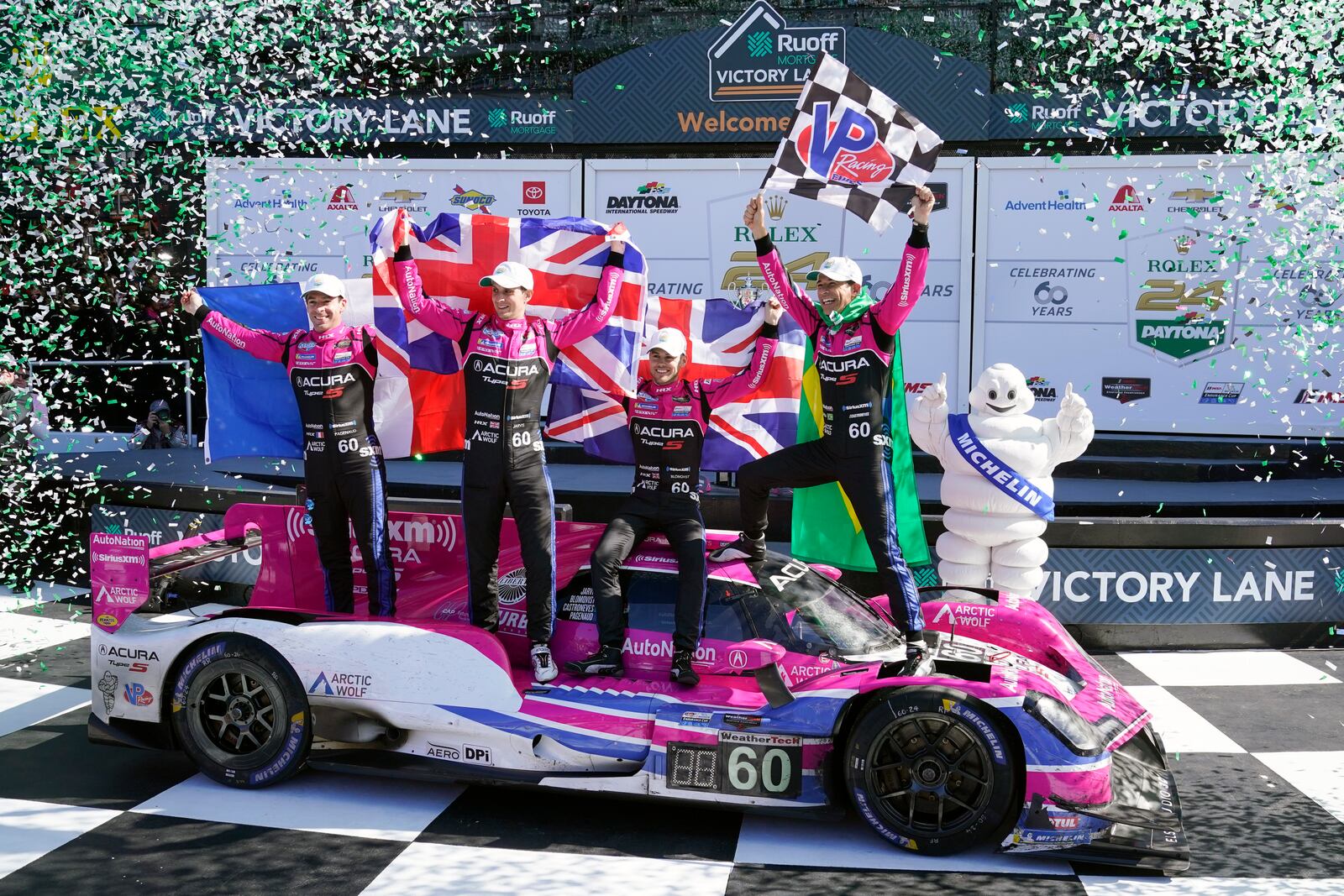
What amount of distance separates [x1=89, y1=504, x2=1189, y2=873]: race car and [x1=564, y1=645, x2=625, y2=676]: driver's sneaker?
5 centimetres

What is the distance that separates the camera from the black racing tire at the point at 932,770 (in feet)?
12.3

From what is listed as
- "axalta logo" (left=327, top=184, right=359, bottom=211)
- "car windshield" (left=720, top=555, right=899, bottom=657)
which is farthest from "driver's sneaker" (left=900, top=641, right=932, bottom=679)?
"axalta logo" (left=327, top=184, right=359, bottom=211)

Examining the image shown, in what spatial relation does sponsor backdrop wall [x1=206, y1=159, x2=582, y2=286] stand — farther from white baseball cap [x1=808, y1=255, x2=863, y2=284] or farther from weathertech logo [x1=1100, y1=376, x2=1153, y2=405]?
white baseball cap [x1=808, y1=255, x2=863, y2=284]

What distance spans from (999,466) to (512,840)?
314 cm

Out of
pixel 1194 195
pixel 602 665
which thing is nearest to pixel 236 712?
pixel 602 665

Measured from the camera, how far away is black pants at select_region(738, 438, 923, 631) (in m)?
5.04

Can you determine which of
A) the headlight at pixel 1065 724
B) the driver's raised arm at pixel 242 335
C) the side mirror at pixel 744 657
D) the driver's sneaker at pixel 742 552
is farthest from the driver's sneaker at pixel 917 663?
Answer: the driver's raised arm at pixel 242 335

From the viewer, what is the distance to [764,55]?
432 inches

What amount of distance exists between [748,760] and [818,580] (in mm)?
975

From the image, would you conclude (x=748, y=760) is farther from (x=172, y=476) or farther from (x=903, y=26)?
(x=903, y=26)

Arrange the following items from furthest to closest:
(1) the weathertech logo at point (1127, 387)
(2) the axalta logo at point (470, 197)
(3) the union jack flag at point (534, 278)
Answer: (2) the axalta logo at point (470, 197) < (1) the weathertech logo at point (1127, 387) < (3) the union jack flag at point (534, 278)

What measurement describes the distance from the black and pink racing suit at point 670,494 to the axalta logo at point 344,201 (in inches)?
286

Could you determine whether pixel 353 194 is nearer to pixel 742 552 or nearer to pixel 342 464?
pixel 342 464

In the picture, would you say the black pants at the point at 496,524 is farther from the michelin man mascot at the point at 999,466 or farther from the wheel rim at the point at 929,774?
the michelin man mascot at the point at 999,466
